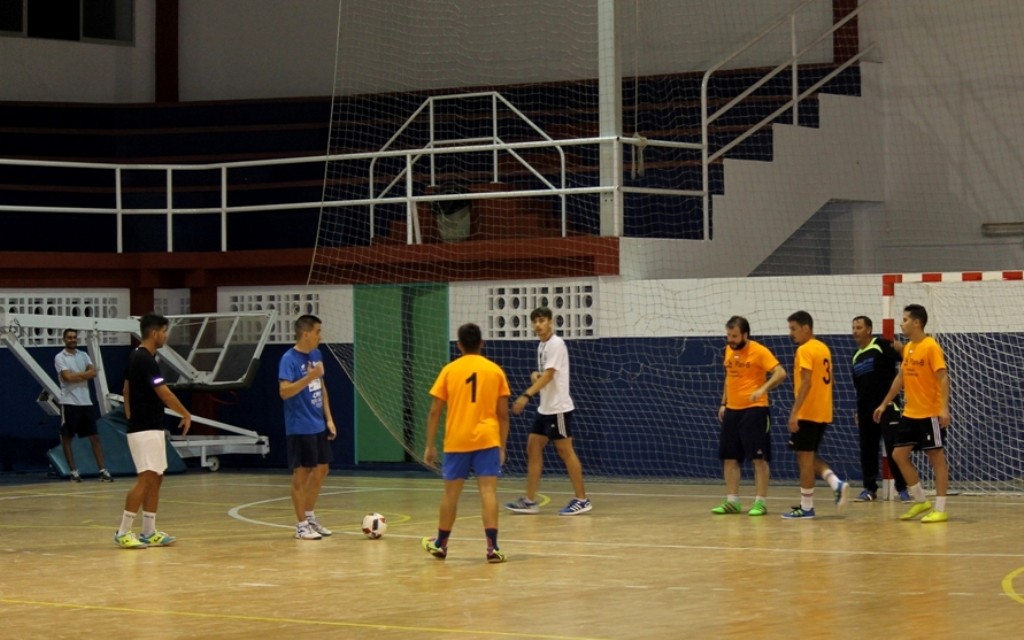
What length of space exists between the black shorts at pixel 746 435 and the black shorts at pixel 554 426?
1569mm

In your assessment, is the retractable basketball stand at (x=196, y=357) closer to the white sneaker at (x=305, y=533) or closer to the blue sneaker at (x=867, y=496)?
the white sneaker at (x=305, y=533)

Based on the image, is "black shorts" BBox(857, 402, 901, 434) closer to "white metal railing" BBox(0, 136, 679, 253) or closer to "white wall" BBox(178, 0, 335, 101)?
"white metal railing" BBox(0, 136, 679, 253)

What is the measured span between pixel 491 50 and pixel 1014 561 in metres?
16.9

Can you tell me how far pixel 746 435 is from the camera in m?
16.5

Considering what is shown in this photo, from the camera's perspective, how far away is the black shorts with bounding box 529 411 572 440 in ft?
55.7

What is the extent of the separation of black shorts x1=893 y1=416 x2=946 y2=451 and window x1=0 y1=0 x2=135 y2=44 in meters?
19.1

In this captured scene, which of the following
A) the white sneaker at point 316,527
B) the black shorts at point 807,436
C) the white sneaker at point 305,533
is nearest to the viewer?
the white sneaker at point 305,533

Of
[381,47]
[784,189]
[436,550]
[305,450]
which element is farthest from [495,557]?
[381,47]

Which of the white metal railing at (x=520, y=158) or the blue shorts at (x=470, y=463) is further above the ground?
the white metal railing at (x=520, y=158)

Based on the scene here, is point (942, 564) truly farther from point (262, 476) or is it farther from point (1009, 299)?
point (262, 476)

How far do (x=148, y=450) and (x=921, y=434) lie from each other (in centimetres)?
698

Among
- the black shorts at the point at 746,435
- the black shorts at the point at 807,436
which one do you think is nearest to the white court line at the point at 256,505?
the black shorts at the point at 746,435

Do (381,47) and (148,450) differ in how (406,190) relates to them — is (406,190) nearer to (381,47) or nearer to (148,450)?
(381,47)

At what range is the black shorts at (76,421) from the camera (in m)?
22.9
